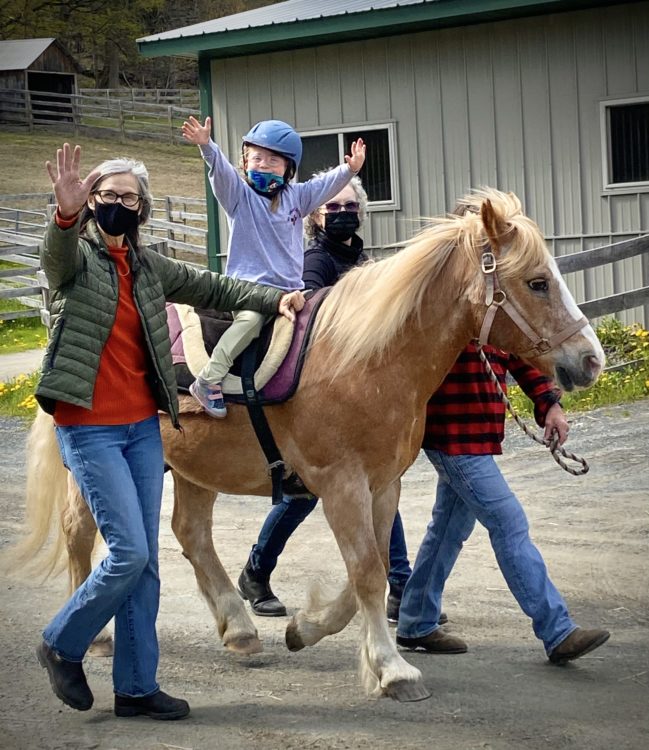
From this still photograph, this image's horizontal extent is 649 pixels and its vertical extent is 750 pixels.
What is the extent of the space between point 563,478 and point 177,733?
476cm

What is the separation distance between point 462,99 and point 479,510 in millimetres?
9176

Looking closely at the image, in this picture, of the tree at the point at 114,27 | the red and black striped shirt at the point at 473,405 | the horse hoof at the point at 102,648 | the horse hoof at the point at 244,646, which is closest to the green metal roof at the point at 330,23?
the red and black striped shirt at the point at 473,405

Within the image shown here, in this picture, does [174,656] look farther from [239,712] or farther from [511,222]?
[511,222]

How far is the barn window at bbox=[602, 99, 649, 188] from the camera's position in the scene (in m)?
12.3

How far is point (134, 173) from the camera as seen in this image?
161 inches

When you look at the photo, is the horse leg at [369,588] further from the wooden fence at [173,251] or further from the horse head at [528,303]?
the wooden fence at [173,251]

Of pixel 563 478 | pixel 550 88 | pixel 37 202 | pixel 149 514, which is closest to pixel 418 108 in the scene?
pixel 550 88

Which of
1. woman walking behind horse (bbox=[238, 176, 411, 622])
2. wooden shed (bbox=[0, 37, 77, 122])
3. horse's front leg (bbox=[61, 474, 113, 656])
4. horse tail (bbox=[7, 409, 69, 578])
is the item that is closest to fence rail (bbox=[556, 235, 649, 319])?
woman walking behind horse (bbox=[238, 176, 411, 622])

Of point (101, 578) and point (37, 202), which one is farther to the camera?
point (37, 202)

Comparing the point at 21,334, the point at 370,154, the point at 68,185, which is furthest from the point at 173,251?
the point at 68,185

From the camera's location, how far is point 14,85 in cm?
4303

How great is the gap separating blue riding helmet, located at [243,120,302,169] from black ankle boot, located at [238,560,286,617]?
79.3 inches

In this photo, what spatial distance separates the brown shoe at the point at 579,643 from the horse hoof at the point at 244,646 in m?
1.26

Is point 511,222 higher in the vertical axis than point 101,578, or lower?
higher
